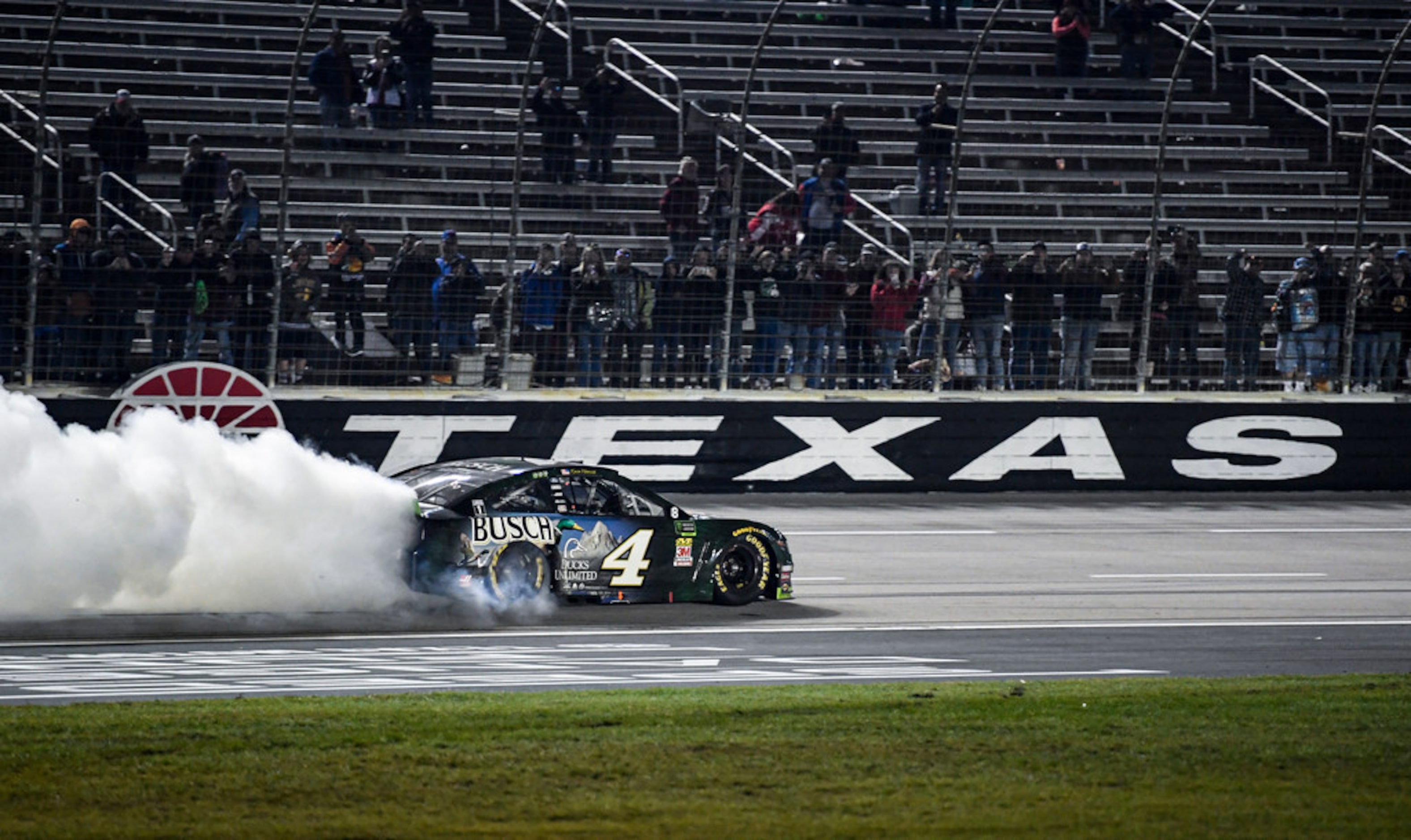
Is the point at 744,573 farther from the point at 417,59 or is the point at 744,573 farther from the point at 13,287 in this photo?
the point at 417,59

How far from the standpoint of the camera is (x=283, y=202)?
64.6 feet

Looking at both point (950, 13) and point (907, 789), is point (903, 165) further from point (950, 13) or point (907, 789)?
point (907, 789)

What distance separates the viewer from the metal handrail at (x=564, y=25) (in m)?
24.9

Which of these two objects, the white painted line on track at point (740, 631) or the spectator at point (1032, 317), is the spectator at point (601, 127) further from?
the white painted line on track at point (740, 631)

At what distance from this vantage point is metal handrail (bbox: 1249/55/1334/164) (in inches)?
1096

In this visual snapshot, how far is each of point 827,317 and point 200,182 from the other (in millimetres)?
6710

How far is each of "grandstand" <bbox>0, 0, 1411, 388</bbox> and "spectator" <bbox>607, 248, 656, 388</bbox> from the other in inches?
33.6

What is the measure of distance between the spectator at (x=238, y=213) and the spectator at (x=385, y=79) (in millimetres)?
2426

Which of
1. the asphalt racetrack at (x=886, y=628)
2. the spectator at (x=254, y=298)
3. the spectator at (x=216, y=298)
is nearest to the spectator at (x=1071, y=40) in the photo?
the asphalt racetrack at (x=886, y=628)

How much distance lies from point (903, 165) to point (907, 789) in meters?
17.4

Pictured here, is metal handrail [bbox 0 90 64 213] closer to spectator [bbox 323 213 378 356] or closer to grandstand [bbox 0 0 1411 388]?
grandstand [bbox 0 0 1411 388]

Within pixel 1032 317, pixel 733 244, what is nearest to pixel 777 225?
pixel 733 244

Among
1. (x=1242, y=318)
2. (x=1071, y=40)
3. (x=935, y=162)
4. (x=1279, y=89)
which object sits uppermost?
(x=1071, y=40)

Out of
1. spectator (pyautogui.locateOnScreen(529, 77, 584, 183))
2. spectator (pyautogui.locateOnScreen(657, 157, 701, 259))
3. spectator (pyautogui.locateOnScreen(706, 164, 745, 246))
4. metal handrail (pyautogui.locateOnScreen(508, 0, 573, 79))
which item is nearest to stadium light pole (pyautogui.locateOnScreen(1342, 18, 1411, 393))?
spectator (pyautogui.locateOnScreen(706, 164, 745, 246))
